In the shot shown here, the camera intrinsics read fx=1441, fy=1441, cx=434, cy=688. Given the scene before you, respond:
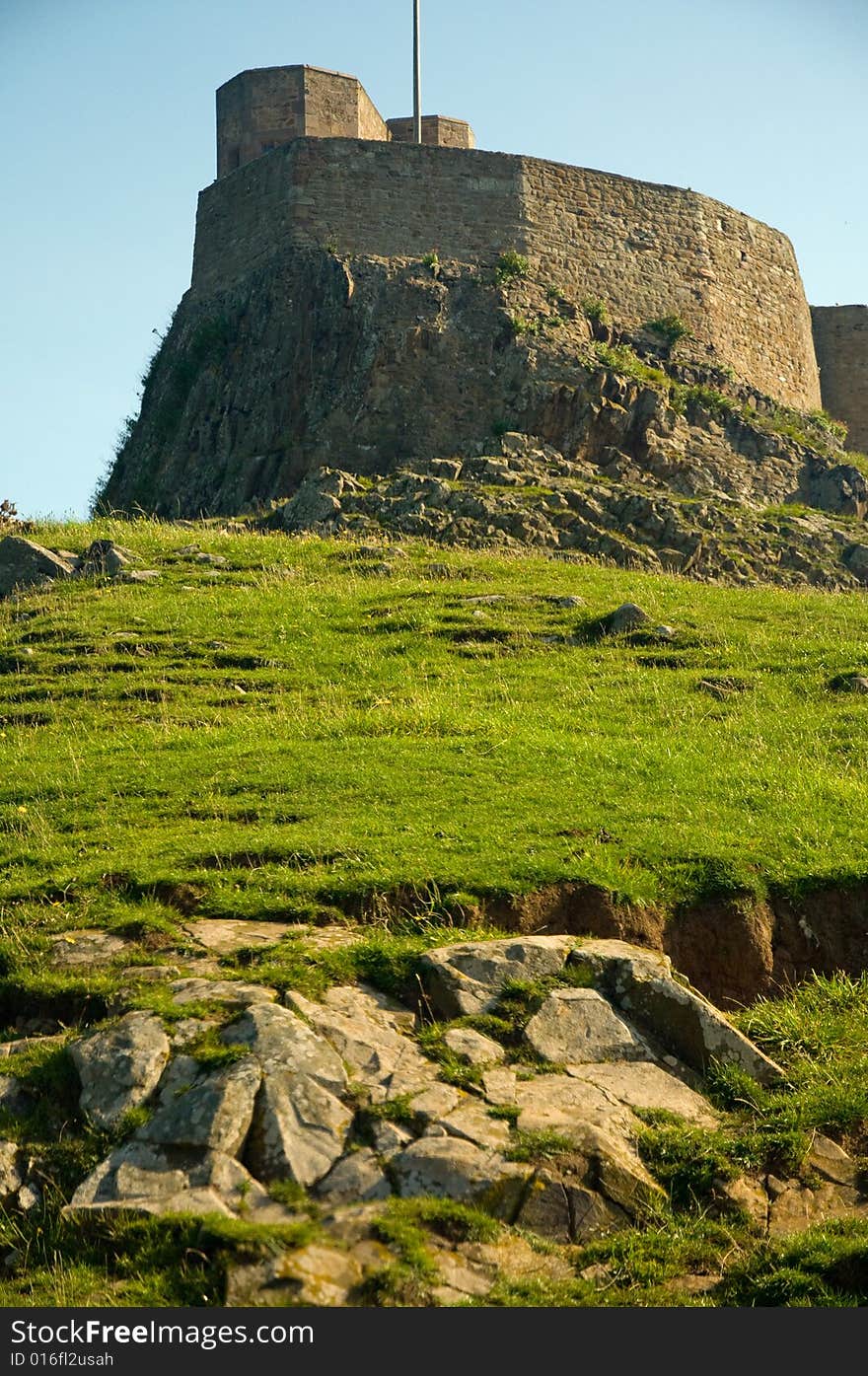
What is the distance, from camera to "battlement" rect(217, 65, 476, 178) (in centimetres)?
3697

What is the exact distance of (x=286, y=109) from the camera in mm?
37219

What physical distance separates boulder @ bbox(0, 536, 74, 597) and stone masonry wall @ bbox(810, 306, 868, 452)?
1032 inches

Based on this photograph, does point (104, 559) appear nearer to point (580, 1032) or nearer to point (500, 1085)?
point (580, 1032)

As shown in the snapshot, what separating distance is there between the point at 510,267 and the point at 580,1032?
1086 inches

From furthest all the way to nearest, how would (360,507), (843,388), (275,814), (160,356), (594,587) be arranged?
(843,388)
(160,356)
(360,507)
(594,587)
(275,814)

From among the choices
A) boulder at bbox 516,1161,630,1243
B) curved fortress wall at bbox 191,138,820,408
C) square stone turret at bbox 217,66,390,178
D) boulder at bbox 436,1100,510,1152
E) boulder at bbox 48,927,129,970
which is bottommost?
boulder at bbox 516,1161,630,1243

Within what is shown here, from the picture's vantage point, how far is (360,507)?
27.8m

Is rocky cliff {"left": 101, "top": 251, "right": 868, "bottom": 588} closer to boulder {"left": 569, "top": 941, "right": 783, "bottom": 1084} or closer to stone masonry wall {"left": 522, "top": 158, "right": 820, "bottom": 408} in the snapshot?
stone masonry wall {"left": 522, "top": 158, "right": 820, "bottom": 408}

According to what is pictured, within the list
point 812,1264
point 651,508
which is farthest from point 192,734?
point 651,508

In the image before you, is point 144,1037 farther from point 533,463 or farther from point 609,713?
point 533,463

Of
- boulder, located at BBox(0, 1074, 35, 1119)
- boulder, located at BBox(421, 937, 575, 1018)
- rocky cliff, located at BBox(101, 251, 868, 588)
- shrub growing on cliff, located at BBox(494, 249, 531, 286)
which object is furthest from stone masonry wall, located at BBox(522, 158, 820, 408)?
boulder, located at BBox(0, 1074, 35, 1119)

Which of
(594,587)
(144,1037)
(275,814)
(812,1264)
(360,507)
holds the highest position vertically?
(360,507)

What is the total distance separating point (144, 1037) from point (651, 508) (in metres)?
22.3

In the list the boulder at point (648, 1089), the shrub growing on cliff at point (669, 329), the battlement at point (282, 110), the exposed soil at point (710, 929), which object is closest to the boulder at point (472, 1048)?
the boulder at point (648, 1089)
